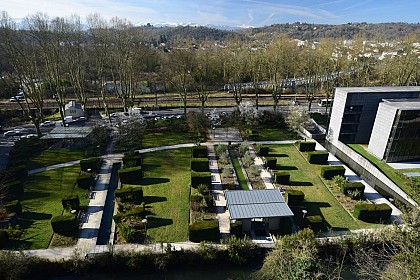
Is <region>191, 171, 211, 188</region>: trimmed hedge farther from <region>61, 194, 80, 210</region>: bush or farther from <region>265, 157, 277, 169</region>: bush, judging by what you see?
<region>61, 194, 80, 210</region>: bush

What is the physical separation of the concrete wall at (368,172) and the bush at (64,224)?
26.3 meters

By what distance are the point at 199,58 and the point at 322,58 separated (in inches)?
870

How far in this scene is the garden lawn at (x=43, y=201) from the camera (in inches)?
773

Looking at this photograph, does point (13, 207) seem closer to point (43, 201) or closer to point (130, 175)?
point (43, 201)

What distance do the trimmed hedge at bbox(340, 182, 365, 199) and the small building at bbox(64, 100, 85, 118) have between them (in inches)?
1651

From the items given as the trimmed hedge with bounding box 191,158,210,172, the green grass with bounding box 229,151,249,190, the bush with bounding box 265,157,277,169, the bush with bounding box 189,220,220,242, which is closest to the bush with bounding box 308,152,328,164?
the bush with bounding box 265,157,277,169

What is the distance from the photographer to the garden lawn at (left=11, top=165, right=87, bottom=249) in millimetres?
19625

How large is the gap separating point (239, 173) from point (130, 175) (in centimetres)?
1099

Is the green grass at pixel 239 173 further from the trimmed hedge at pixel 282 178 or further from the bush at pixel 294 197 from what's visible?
the bush at pixel 294 197

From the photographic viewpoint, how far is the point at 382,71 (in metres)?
50.9

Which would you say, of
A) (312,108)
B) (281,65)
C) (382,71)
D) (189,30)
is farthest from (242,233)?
(189,30)

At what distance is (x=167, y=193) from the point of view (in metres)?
25.2

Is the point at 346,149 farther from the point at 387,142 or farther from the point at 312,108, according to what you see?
the point at 312,108

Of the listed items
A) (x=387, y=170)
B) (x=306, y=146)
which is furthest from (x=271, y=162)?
(x=387, y=170)
